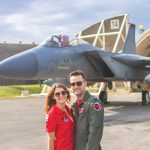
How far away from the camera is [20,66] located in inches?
454

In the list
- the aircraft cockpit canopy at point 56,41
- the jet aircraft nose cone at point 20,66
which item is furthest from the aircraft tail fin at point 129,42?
the jet aircraft nose cone at point 20,66

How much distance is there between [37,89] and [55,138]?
120ft

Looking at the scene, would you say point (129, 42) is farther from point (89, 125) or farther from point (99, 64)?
point (89, 125)

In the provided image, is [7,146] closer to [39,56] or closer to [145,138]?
[145,138]

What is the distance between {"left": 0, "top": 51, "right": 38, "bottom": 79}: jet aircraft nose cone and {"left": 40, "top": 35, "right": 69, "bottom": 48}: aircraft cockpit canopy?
1239 millimetres

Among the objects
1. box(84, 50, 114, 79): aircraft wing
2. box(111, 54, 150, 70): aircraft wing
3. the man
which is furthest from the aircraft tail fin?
the man

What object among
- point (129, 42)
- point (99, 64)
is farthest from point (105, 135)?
point (129, 42)

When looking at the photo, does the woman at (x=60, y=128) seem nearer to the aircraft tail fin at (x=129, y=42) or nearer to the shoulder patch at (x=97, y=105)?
the shoulder patch at (x=97, y=105)

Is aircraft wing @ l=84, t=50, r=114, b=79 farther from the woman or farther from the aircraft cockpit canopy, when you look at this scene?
the woman

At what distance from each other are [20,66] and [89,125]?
864 centimetres

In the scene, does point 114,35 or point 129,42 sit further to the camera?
point 114,35

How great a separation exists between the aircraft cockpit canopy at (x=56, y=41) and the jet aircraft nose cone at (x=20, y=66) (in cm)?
124

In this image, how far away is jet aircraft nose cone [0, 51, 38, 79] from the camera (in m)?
11.3

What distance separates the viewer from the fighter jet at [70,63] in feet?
38.2
